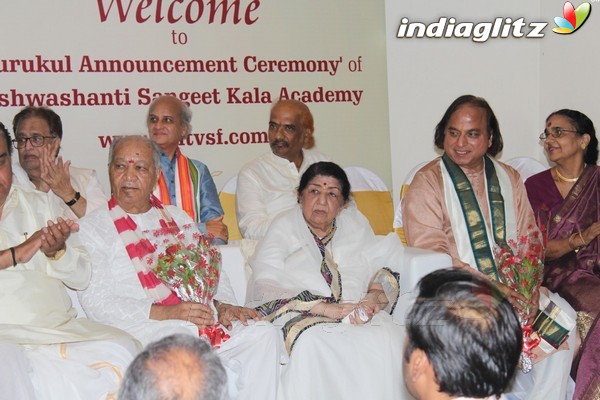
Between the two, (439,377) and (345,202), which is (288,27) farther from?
(439,377)

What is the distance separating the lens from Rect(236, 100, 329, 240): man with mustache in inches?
201

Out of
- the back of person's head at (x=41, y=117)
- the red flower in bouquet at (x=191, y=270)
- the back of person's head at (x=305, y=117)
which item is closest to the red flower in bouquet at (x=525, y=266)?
the red flower in bouquet at (x=191, y=270)

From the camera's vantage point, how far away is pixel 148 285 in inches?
158

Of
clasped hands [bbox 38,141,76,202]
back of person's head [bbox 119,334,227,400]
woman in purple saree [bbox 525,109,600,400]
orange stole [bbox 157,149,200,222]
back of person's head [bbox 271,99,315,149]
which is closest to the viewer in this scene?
back of person's head [bbox 119,334,227,400]

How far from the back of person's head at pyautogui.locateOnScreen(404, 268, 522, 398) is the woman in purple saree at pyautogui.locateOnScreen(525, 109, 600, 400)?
2411 millimetres

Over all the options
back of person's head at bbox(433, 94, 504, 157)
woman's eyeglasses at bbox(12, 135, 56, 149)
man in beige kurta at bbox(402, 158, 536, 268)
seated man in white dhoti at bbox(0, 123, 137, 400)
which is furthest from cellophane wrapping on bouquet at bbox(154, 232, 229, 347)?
back of person's head at bbox(433, 94, 504, 157)

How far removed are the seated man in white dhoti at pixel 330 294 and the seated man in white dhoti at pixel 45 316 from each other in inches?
34.0

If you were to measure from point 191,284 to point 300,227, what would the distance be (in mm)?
835

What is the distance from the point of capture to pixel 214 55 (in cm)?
607

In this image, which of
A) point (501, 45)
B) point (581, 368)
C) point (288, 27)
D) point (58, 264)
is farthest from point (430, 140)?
point (58, 264)

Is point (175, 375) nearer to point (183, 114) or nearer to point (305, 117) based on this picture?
point (183, 114)

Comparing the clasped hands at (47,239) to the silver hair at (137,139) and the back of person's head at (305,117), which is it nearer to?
the silver hair at (137,139)

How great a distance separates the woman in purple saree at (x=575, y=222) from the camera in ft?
14.3

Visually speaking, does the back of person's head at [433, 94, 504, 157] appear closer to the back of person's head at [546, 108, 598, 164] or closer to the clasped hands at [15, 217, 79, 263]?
the back of person's head at [546, 108, 598, 164]
